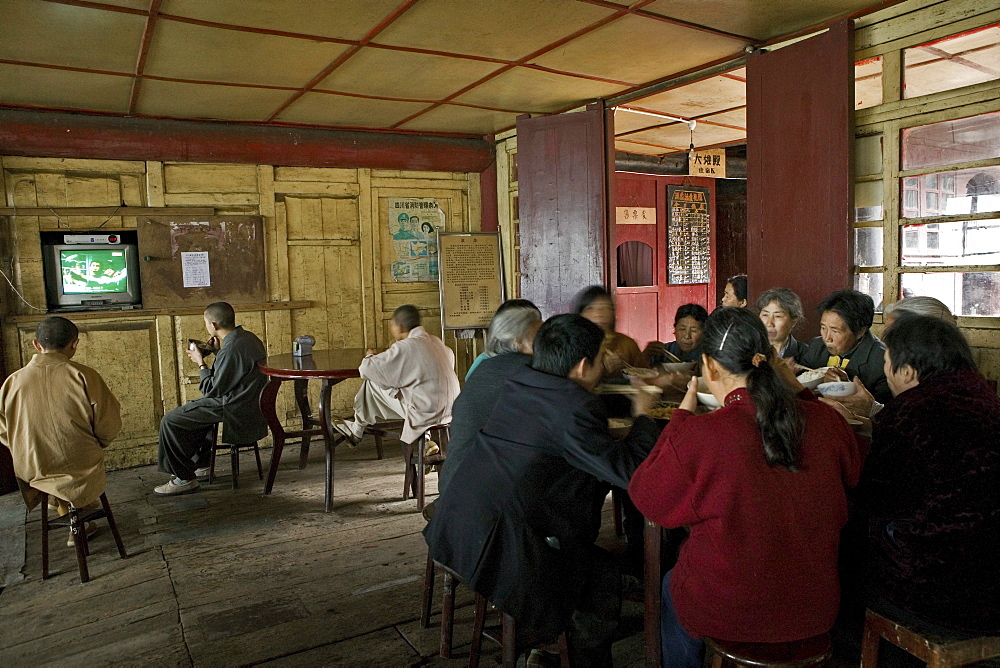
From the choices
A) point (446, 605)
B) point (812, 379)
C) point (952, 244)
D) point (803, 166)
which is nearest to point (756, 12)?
point (803, 166)

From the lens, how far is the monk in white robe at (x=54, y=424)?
3.37 metres

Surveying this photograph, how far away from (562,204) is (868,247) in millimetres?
2308

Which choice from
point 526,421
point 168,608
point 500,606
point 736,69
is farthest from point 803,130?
point 168,608

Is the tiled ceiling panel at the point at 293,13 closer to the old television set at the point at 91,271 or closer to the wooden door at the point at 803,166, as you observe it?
the wooden door at the point at 803,166

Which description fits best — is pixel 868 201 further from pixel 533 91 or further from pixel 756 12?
pixel 533 91

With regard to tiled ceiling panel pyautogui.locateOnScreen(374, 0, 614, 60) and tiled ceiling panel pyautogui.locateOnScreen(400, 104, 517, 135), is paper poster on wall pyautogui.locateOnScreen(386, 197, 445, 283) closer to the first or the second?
tiled ceiling panel pyautogui.locateOnScreen(400, 104, 517, 135)

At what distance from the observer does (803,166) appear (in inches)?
157

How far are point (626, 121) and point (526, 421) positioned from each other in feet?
15.9

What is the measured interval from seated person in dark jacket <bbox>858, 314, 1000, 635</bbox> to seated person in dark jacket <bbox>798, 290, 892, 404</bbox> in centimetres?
135

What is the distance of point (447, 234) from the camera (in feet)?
21.8

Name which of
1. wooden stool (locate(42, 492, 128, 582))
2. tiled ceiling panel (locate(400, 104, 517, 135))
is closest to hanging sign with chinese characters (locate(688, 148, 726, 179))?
tiled ceiling panel (locate(400, 104, 517, 135))

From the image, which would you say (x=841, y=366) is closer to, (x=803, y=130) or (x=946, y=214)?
(x=946, y=214)

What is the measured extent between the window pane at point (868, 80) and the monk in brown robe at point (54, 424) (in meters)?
4.49

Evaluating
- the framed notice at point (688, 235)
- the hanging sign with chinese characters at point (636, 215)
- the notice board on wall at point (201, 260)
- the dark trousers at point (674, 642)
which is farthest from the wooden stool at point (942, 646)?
the framed notice at point (688, 235)
